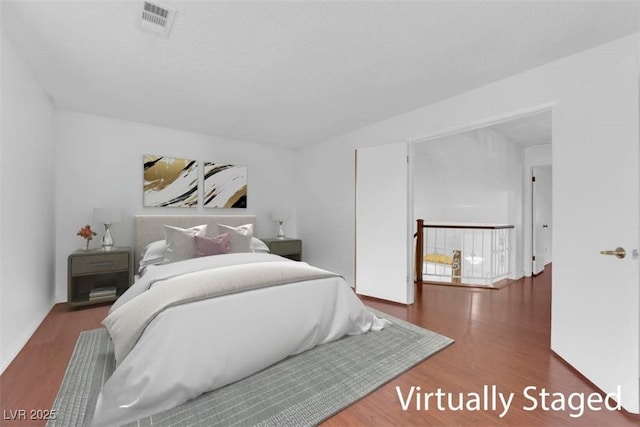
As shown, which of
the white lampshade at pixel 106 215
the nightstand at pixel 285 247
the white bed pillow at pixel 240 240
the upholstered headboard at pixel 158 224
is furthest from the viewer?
the nightstand at pixel 285 247

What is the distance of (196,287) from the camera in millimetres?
1846

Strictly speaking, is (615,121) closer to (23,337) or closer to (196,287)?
(196,287)

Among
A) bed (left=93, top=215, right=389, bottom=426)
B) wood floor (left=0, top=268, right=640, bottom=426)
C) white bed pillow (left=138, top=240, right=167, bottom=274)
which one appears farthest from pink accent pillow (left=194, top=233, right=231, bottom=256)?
wood floor (left=0, top=268, right=640, bottom=426)

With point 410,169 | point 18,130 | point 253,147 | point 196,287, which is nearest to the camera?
point 196,287

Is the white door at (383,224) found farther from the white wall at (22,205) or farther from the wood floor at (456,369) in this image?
the white wall at (22,205)

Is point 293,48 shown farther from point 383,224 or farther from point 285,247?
point 285,247

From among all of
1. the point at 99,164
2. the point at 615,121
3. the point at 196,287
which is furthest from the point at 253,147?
the point at 615,121

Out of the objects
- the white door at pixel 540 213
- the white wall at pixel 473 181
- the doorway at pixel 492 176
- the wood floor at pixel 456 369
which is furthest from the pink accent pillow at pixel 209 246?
the white door at pixel 540 213

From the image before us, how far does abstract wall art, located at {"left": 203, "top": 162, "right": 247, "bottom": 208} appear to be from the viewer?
166 inches

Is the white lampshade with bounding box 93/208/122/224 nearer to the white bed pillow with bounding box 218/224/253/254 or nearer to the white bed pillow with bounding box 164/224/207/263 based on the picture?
A: the white bed pillow with bounding box 164/224/207/263

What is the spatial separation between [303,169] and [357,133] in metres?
1.35

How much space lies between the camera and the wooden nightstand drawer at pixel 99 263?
3004mm

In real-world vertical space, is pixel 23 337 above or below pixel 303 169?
below

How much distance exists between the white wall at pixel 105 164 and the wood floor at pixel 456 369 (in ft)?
3.01
